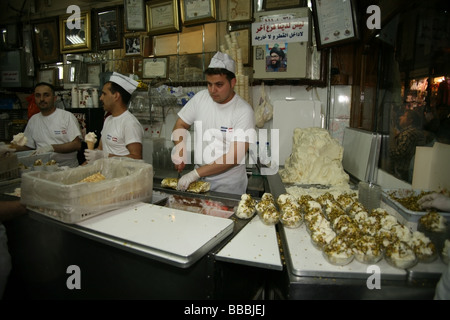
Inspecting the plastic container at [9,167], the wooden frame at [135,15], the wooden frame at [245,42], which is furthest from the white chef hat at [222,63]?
the wooden frame at [135,15]

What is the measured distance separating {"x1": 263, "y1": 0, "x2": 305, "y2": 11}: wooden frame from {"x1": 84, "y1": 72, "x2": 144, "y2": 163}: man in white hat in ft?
6.44

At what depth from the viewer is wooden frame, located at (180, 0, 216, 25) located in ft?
12.4

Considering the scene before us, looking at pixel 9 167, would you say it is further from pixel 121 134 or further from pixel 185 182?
pixel 185 182

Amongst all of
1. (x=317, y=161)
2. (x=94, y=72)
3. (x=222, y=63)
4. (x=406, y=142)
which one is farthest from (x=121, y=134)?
(x=94, y=72)

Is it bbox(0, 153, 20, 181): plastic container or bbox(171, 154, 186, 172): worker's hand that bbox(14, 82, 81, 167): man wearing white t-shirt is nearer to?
bbox(0, 153, 20, 181): plastic container

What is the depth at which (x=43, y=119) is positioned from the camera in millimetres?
3662

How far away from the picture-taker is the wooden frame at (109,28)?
15.0ft

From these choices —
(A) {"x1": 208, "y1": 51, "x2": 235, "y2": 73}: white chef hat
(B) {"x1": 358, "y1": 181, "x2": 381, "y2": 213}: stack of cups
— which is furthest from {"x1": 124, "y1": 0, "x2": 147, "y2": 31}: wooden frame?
(B) {"x1": 358, "y1": 181, "x2": 381, "y2": 213}: stack of cups

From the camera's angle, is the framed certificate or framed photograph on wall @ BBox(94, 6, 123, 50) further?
framed photograph on wall @ BBox(94, 6, 123, 50)

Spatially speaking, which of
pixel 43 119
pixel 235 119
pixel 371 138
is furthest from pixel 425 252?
pixel 43 119

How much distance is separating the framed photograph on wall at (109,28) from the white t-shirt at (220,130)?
266cm

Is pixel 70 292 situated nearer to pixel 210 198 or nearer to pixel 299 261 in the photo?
pixel 210 198

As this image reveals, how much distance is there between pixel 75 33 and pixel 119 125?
3126mm

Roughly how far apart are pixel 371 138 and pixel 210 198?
62.0 inches
